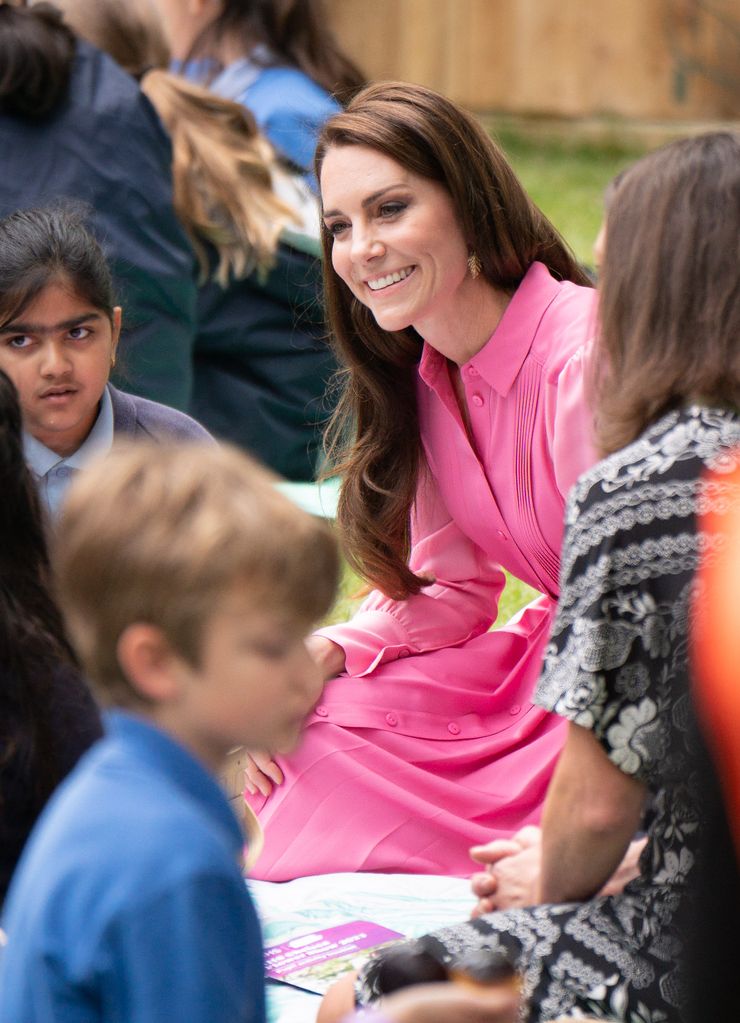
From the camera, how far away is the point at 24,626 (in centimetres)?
203

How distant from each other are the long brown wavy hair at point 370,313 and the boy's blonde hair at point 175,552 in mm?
1295

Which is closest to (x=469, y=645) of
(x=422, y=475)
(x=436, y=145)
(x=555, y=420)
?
(x=422, y=475)

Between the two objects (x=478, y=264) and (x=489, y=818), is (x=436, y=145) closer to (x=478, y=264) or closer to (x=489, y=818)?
(x=478, y=264)

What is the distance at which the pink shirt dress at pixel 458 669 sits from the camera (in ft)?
8.69

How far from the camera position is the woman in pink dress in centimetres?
263

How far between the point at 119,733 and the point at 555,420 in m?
1.32

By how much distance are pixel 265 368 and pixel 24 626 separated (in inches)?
107

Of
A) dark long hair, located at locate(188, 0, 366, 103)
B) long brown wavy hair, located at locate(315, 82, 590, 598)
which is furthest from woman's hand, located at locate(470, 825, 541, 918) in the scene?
dark long hair, located at locate(188, 0, 366, 103)

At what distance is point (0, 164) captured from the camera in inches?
159

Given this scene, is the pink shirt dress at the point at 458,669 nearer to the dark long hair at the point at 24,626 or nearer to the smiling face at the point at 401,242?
the smiling face at the point at 401,242

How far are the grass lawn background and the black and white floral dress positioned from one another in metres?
5.39

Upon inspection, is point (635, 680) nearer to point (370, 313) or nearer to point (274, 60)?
point (370, 313)

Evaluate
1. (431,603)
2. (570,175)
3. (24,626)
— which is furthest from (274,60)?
(570,175)

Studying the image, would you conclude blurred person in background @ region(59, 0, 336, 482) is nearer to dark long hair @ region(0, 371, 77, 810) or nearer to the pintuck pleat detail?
the pintuck pleat detail
